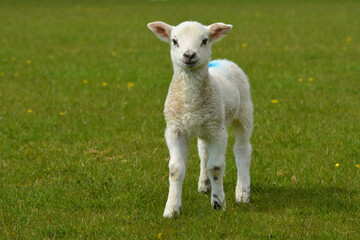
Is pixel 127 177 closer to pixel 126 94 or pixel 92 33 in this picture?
pixel 126 94

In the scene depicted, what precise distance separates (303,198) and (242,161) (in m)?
0.68

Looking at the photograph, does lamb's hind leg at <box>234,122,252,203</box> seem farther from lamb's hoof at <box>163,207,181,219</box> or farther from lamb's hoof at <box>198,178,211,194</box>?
lamb's hoof at <box>163,207,181,219</box>

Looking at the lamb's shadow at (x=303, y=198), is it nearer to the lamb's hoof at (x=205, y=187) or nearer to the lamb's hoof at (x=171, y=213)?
the lamb's hoof at (x=205, y=187)

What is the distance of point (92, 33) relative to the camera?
64.5 ft

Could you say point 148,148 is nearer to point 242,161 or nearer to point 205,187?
point 205,187

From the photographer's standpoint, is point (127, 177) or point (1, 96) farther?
point (1, 96)

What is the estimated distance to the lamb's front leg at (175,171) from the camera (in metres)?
4.87

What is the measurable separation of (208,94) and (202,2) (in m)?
31.3

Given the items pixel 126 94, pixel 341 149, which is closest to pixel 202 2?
pixel 126 94

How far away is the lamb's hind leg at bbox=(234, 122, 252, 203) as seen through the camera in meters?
5.40

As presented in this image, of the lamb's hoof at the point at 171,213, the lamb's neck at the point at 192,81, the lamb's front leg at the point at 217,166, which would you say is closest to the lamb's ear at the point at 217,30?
the lamb's neck at the point at 192,81

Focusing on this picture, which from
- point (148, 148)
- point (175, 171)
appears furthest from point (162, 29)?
point (148, 148)

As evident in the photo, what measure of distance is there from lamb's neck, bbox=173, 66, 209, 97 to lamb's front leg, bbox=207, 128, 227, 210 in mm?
432

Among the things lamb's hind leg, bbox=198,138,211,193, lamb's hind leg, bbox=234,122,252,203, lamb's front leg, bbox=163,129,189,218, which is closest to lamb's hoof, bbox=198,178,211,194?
lamb's hind leg, bbox=198,138,211,193
